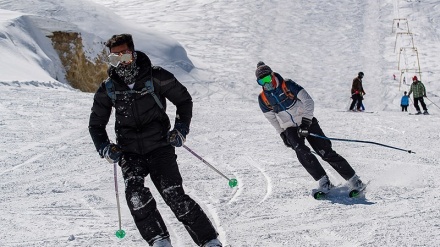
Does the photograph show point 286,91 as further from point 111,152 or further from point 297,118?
point 111,152

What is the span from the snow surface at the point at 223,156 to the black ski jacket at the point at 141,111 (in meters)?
1.09

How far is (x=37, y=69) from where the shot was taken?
1948cm

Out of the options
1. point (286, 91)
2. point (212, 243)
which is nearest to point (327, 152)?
point (286, 91)

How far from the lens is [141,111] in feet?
14.2

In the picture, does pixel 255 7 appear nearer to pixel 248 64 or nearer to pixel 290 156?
pixel 248 64

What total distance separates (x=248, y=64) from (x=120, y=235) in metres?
27.9

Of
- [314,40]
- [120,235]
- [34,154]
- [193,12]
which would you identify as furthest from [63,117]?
[193,12]

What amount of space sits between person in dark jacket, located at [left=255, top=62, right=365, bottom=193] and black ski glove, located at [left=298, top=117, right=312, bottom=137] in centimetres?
1

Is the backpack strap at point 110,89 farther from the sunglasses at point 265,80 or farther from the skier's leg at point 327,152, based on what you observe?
the skier's leg at point 327,152

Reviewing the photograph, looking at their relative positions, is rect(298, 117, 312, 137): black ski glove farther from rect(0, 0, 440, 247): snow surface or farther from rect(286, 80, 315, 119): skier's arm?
rect(0, 0, 440, 247): snow surface

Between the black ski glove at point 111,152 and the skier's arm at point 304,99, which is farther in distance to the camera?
the skier's arm at point 304,99

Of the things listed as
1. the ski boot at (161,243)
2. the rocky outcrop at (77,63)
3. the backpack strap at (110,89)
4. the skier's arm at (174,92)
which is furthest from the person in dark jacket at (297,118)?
the rocky outcrop at (77,63)

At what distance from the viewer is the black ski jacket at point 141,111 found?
4285 millimetres

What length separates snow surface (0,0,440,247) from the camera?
5406 mm
